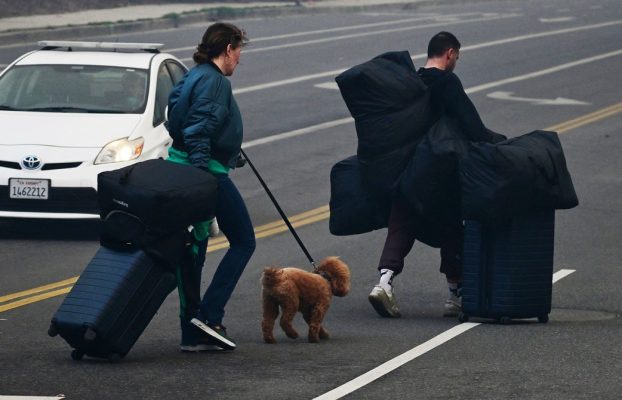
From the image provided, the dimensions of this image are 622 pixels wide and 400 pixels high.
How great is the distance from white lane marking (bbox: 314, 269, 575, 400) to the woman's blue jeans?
1073 mm

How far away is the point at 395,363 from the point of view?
342 inches

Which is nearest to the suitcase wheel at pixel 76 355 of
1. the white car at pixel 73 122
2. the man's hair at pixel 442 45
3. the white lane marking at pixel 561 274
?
the man's hair at pixel 442 45

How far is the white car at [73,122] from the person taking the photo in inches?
531

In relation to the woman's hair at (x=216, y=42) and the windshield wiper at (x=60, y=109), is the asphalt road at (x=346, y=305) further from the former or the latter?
the woman's hair at (x=216, y=42)

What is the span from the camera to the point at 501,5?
1839 inches

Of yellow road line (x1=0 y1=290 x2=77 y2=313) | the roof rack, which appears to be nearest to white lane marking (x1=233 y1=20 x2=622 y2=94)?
the roof rack

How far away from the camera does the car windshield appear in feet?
48.1

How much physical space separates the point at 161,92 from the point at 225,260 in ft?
20.7

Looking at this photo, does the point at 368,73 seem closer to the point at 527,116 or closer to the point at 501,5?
the point at 527,116

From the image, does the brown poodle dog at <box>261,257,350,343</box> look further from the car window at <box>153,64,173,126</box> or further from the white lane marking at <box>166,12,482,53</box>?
the white lane marking at <box>166,12,482,53</box>

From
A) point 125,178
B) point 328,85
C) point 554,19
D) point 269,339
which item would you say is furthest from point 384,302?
point 554,19

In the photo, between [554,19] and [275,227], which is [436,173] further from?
[554,19]

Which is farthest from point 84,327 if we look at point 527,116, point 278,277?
point 527,116

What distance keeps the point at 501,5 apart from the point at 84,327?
3963 centimetres
